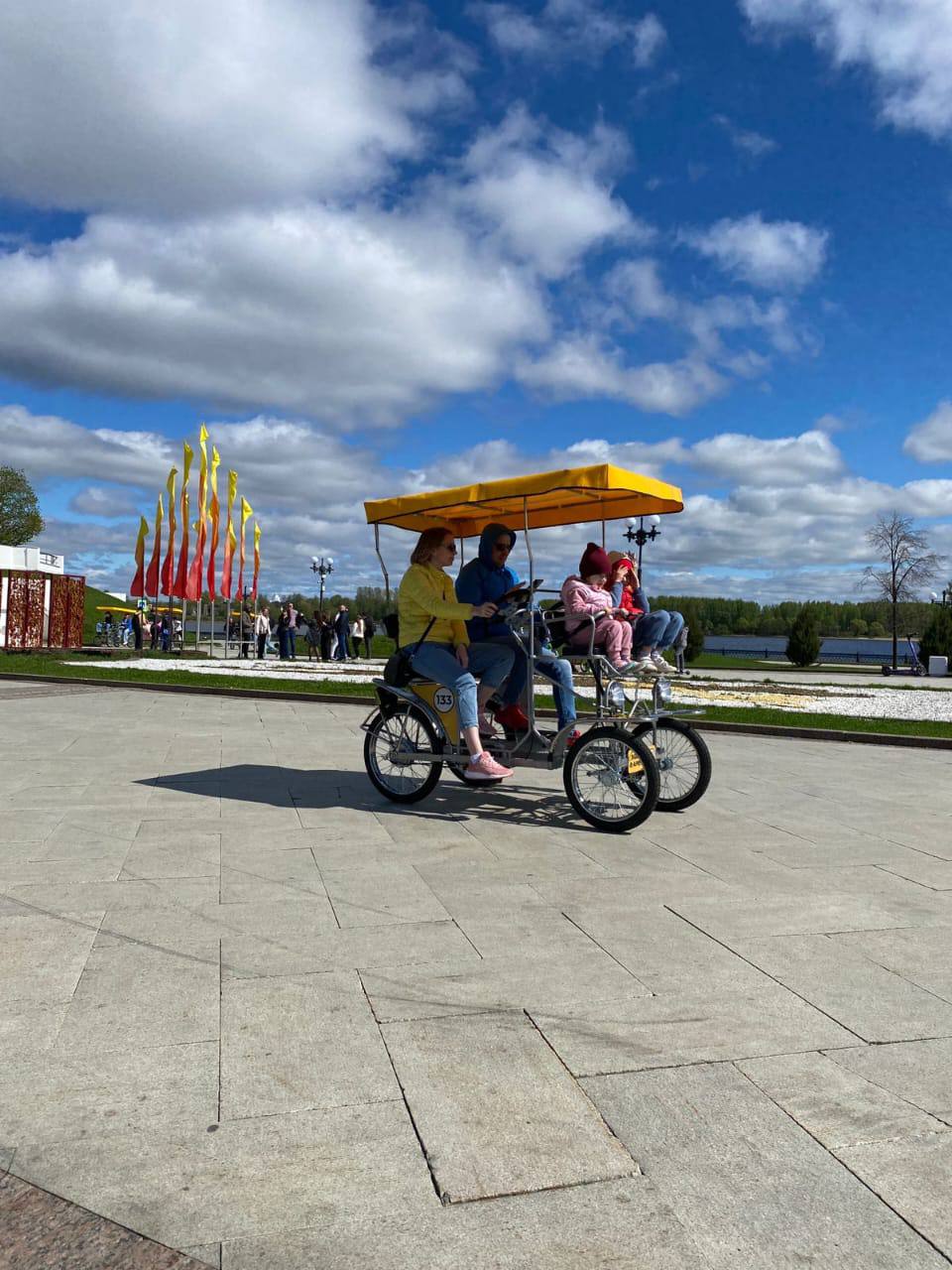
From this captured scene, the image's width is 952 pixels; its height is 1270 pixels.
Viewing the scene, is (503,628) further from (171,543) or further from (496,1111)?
(171,543)

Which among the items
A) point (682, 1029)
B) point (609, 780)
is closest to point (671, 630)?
point (609, 780)

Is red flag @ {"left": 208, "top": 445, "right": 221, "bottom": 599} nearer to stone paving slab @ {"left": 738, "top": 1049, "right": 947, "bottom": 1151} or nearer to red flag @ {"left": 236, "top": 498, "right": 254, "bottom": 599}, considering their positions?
red flag @ {"left": 236, "top": 498, "right": 254, "bottom": 599}

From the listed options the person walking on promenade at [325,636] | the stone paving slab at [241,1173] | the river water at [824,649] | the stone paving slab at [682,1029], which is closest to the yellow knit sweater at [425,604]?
the stone paving slab at [682,1029]

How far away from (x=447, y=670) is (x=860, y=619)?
85.7 m

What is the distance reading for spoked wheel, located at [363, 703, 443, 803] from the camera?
684cm

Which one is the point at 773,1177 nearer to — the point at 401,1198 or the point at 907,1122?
the point at 907,1122

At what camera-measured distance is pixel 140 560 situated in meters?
33.6

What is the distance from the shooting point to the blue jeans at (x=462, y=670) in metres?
6.52

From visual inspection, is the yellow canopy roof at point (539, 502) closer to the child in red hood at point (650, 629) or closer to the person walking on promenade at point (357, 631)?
the child in red hood at point (650, 629)

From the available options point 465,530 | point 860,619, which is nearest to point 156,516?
point 465,530

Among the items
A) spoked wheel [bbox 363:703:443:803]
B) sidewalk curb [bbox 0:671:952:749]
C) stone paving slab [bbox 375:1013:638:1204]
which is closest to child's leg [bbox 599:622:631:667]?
spoked wheel [bbox 363:703:443:803]

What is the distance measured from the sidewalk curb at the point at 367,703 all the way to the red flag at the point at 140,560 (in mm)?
13635

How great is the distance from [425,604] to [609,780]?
5.42 ft

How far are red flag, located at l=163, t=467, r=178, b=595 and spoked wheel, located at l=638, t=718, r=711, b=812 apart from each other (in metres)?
26.0
